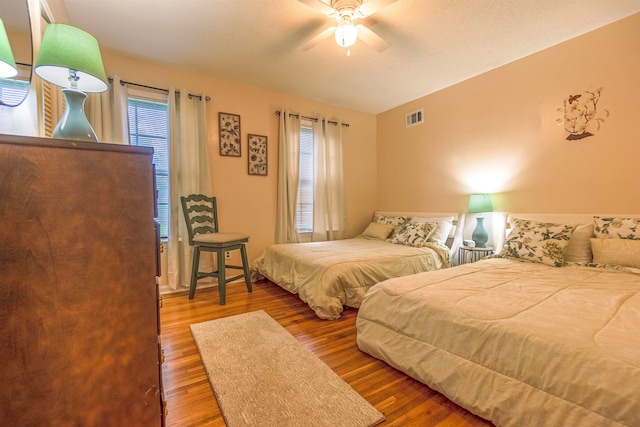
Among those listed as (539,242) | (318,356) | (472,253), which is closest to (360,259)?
(318,356)

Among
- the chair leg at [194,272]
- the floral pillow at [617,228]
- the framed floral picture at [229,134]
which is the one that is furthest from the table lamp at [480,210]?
the chair leg at [194,272]

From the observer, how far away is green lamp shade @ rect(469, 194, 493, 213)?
9.52ft

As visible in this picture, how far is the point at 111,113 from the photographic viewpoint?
272 cm

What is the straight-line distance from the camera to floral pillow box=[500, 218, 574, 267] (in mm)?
2199

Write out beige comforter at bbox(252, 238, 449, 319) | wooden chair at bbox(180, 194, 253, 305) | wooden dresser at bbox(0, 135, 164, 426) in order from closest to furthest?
wooden dresser at bbox(0, 135, 164, 426) → beige comforter at bbox(252, 238, 449, 319) → wooden chair at bbox(180, 194, 253, 305)

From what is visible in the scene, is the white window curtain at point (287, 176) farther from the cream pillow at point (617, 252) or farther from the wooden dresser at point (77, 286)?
the cream pillow at point (617, 252)

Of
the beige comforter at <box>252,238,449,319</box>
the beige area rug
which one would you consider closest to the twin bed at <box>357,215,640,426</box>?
the beige area rug

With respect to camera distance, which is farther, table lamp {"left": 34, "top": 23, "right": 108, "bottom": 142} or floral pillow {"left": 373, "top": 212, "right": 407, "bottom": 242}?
floral pillow {"left": 373, "top": 212, "right": 407, "bottom": 242}

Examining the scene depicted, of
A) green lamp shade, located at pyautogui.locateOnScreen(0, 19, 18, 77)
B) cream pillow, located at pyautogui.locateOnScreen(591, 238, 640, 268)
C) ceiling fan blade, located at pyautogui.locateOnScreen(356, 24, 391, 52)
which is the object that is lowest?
cream pillow, located at pyautogui.locateOnScreen(591, 238, 640, 268)

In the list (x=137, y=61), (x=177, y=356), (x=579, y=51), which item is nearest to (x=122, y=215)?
(x=177, y=356)

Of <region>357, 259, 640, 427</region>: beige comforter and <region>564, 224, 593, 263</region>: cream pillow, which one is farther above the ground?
<region>564, 224, 593, 263</region>: cream pillow

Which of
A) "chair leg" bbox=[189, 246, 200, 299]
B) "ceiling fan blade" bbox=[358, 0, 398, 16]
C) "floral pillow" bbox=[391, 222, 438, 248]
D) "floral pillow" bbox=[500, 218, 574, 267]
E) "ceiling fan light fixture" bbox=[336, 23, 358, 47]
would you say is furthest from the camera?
"floral pillow" bbox=[391, 222, 438, 248]

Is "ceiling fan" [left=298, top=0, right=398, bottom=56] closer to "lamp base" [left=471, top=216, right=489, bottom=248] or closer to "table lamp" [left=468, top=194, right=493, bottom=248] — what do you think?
"table lamp" [left=468, top=194, right=493, bottom=248]

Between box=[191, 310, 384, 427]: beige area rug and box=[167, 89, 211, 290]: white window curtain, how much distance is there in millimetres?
1144
